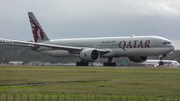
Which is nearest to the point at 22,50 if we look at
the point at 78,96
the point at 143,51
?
the point at 143,51

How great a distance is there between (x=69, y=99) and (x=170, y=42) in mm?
42534

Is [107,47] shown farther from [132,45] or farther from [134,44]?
[134,44]

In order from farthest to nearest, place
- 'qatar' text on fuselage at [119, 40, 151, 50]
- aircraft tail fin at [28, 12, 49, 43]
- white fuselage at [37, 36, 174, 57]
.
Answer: aircraft tail fin at [28, 12, 49, 43] < 'qatar' text on fuselage at [119, 40, 151, 50] < white fuselage at [37, 36, 174, 57]

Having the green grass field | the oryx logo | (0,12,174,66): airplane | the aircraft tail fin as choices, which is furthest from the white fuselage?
the green grass field

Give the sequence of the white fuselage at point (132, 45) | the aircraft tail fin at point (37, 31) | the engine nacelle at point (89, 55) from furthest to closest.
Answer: the aircraft tail fin at point (37, 31)
the engine nacelle at point (89, 55)
the white fuselage at point (132, 45)

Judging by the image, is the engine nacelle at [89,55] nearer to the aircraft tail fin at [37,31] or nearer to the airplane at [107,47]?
the airplane at [107,47]

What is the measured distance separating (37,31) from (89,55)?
730 inches

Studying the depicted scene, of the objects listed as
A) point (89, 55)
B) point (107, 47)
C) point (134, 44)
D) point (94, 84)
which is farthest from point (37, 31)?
point (94, 84)

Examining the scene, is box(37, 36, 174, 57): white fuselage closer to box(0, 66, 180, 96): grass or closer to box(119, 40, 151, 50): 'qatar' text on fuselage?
box(119, 40, 151, 50): 'qatar' text on fuselage

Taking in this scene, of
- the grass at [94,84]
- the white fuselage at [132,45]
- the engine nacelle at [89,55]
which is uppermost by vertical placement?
A: the white fuselage at [132,45]

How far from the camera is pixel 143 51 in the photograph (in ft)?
178

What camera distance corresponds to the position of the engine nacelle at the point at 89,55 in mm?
54844

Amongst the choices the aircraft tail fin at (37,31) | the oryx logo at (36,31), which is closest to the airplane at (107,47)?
the aircraft tail fin at (37,31)

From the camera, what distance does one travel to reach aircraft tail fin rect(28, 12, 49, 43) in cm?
6950
